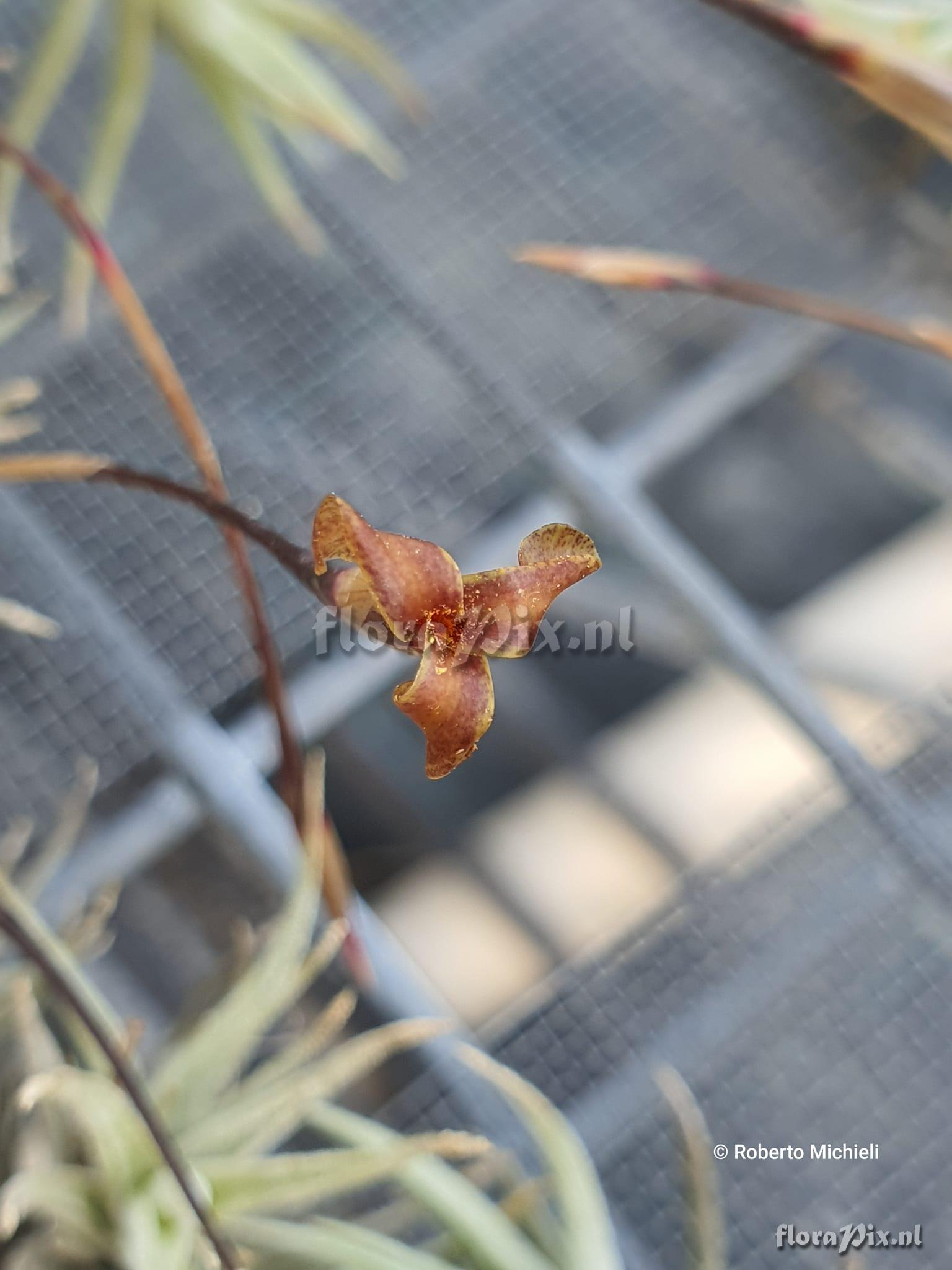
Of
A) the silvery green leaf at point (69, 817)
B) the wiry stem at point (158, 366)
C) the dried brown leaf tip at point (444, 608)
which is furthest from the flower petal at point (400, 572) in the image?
the silvery green leaf at point (69, 817)

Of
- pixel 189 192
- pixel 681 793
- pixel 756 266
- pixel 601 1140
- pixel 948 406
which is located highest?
pixel 189 192

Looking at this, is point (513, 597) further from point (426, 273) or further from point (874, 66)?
point (426, 273)

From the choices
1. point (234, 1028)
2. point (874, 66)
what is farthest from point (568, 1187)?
point (874, 66)

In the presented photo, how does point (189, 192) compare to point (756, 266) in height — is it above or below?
above

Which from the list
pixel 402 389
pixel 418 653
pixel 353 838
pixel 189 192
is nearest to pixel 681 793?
pixel 353 838

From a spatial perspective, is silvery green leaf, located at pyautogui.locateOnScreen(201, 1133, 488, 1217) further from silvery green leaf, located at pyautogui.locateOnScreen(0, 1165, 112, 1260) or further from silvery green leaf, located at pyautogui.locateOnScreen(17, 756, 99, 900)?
silvery green leaf, located at pyautogui.locateOnScreen(17, 756, 99, 900)

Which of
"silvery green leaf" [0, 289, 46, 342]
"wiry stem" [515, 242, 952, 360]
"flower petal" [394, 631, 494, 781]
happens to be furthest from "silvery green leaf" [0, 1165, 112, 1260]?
"silvery green leaf" [0, 289, 46, 342]

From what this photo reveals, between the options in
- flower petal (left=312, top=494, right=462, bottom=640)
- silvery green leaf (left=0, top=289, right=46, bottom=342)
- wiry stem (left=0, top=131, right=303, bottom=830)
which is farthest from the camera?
silvery green leaf (left=0, top=289, right=46, bottom=342)

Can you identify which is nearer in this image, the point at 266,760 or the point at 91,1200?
the point at 91,1200

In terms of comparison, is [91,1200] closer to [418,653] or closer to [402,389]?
[418,653]
